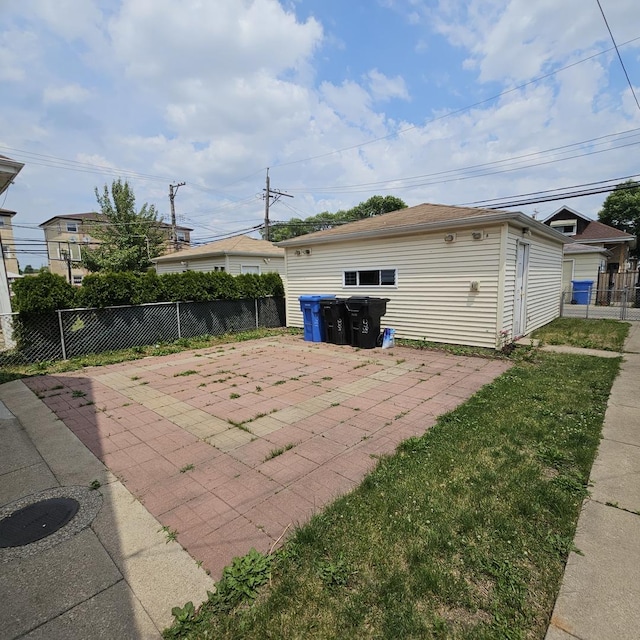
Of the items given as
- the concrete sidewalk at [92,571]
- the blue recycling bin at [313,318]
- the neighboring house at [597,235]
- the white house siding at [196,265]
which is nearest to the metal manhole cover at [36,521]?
the concrete sidewalk at [92,571]

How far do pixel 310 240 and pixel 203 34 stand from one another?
5368mm

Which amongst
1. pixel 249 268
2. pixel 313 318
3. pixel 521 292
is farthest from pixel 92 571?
pixel 249 268

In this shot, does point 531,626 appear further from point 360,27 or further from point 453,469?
point 360,27

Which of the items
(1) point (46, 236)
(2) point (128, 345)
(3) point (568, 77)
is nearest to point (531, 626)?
(2) point (128, 345)

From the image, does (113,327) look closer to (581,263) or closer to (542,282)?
(542,282)

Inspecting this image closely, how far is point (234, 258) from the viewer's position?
55.7 ft

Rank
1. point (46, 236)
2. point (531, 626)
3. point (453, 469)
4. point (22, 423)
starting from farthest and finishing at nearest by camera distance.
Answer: point (46, 236), point (22, 423), point (453, 469), point (531, 626)

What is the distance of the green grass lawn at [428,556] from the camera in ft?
5.59

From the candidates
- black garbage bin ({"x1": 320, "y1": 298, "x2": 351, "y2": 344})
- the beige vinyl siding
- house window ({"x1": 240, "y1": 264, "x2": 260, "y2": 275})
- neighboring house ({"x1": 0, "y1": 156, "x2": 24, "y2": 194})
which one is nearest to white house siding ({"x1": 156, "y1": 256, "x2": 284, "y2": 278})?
house window ({"x1": 240, "y1": 264, "x2": 260, "y2": 275})

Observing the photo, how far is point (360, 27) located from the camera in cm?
860

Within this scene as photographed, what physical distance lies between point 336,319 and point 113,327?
5674mm

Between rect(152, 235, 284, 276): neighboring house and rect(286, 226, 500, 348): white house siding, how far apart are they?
750 cm

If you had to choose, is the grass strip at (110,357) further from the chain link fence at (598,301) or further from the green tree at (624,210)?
the green tree at (624,210)

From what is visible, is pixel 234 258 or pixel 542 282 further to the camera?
pixel 234 258
